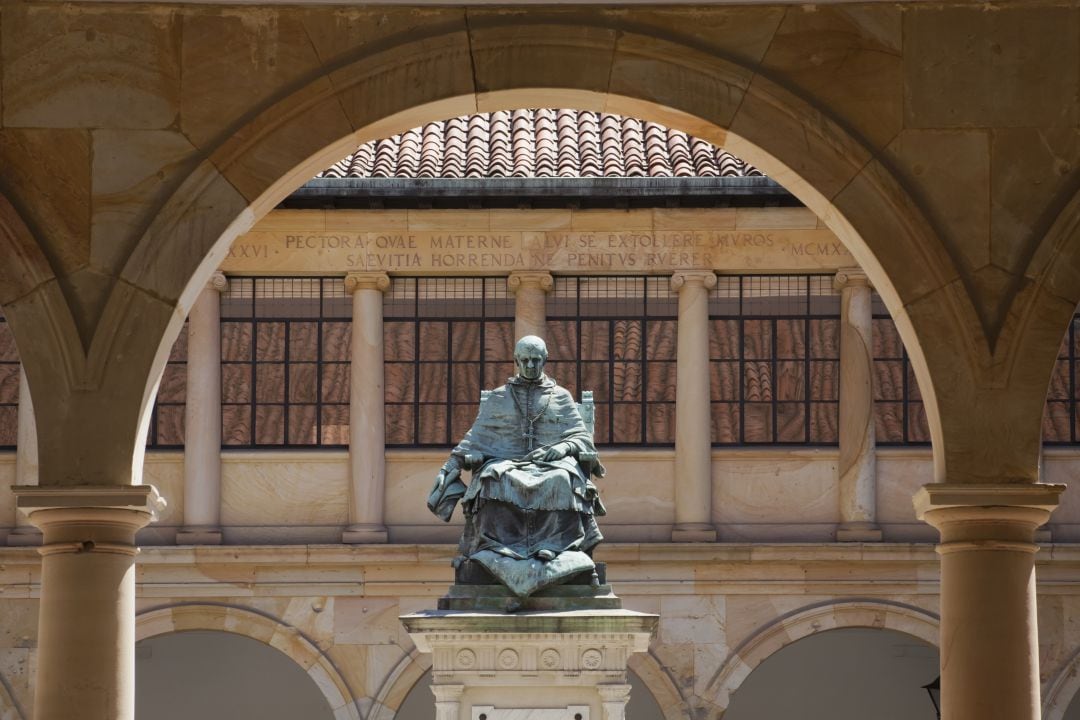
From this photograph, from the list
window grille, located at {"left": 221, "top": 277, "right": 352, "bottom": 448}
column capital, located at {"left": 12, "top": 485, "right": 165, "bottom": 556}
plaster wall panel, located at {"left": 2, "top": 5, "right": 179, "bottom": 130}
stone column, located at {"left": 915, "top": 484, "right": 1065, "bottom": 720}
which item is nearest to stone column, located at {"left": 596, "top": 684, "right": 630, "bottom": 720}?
stone column, located at {"left": 915, "top": 484, "right": 1065, "bottom": 720}

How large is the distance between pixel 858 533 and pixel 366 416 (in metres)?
5.81

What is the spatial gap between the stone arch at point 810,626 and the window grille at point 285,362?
5233 millimetres

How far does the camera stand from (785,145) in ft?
44.6

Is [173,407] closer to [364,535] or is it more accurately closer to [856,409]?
[364,535]

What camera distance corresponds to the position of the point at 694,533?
27.6 m

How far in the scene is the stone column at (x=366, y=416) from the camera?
27750mm

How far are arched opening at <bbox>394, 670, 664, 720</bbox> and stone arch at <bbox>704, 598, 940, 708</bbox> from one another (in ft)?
4.93

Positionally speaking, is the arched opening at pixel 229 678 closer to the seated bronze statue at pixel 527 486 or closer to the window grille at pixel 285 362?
the window grille at pixel 285 362

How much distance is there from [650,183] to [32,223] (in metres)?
15.0

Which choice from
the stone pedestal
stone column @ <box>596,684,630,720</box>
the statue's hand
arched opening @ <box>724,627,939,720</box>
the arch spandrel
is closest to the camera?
the arch spandrel

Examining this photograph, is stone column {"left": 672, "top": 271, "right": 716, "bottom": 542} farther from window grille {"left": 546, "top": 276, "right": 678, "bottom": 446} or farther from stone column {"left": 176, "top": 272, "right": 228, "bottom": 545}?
stone column {"left": 176, "top": 272, "right": 228, "bottom": 545}

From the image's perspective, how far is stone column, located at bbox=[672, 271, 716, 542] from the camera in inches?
1089

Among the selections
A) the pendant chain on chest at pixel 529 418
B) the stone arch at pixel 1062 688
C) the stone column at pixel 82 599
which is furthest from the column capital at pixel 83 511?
Answer: the stone arch at pixel 1062 688

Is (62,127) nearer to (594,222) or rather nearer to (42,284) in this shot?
(42,284)
